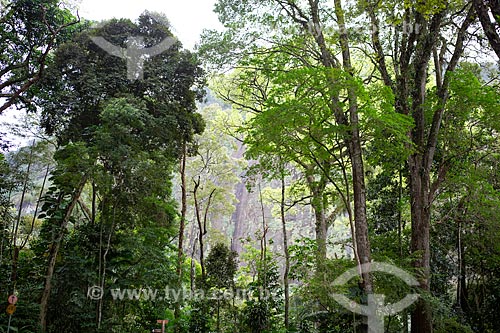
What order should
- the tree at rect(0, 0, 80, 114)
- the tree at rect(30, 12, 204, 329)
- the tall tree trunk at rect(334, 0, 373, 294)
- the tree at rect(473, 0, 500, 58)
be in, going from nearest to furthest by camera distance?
the tree at rect(473, 0, 500, 58)
the tall tree trunk at rect(334, 0, 373, 294)
the tree at rect(30, 12, 204, 329)
the tree at rect(0, 0, 80, 114)

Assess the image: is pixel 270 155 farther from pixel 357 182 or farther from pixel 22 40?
pixel 22 40

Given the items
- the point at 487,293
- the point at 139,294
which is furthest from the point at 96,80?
the point at 487,293

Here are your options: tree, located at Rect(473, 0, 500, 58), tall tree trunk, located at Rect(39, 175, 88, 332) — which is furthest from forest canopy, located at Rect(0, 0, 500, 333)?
tree, located at Rect(473, 0, 500, 58)

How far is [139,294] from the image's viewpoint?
24.5 feet

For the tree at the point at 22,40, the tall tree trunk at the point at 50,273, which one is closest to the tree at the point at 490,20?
the tall tree trunk at the point at 50,273

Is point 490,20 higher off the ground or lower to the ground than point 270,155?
higher

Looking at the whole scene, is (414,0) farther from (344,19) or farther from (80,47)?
(80,47)

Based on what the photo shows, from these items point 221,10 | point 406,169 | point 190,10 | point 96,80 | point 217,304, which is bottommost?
point 217,304

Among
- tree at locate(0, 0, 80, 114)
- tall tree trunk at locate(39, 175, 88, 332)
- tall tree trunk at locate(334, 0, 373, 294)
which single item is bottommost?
tall tree trunk at locate(39, 175, 88, 332)

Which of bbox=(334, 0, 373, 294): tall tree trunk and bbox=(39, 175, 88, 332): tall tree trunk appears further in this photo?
bbox=(39, 175, 88, 332): tall tree trunk

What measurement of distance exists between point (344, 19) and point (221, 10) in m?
2.54

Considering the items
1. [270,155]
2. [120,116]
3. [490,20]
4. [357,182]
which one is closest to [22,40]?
[120,116]

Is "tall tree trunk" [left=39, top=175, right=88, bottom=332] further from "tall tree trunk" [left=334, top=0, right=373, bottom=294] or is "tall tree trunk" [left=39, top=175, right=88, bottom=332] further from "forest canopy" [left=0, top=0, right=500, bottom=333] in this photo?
"tall tree trunk" [left=334, top=0, right=373, bottom=294]

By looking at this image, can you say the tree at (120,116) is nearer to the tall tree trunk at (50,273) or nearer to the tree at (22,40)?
the tall tree trunk at (50,273)
